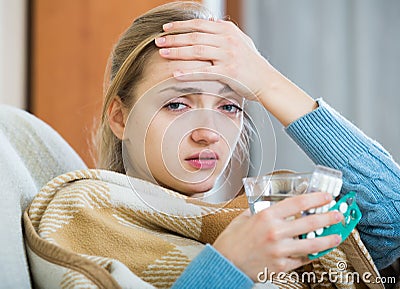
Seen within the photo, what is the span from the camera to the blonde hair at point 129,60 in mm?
982

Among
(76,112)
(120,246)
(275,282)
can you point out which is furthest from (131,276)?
(76,112)

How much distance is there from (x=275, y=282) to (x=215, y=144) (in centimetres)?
20

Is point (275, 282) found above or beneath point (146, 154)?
beneath

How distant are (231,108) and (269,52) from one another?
1.75 m

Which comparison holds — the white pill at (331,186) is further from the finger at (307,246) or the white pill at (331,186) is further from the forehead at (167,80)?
the forehead at (167,80)

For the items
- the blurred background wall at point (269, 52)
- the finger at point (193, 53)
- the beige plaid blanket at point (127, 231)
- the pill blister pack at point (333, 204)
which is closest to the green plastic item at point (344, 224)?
the pill blister pack at point (333, 204)

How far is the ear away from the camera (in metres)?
1.01

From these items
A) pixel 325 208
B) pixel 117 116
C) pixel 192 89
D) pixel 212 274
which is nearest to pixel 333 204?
pixel 325 208

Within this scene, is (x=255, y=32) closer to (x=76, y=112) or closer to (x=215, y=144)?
(x=76, y=112)

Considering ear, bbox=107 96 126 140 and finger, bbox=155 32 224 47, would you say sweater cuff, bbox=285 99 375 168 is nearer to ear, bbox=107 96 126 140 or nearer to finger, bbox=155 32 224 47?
finger, bbox=155 32 224 47

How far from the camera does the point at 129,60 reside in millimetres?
997

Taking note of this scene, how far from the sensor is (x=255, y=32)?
255cm

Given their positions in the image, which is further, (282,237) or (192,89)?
(192,89)

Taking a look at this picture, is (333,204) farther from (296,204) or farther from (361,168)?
(361,168)
